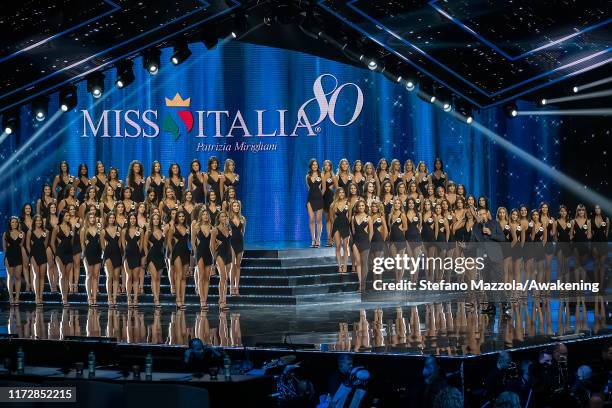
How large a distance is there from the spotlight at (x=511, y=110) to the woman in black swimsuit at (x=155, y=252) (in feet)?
21.3

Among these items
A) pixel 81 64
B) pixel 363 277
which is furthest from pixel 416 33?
pixel 81 64

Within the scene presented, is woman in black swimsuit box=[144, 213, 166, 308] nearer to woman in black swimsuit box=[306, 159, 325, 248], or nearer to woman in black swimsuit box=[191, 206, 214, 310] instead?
woman in black swimsuit box=[191, 206, 214, 310]

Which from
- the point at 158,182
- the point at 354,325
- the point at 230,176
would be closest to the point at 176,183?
the point at 158,182

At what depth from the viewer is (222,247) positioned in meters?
16.3

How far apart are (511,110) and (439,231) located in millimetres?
3086

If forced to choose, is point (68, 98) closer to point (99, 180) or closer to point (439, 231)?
point (99, 180)

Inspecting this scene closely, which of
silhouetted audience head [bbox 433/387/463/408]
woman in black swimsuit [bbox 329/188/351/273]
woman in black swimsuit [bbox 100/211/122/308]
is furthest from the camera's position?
woman in black swimsuit [bbox 329/188/351/273]

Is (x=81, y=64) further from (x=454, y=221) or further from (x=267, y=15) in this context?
(x=454, y=221)

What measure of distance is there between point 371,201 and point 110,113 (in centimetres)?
565

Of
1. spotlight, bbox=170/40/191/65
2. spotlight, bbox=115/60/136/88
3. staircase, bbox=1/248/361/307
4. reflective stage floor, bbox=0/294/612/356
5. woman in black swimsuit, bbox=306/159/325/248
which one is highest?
spotlight, bbox=170/40/191/65

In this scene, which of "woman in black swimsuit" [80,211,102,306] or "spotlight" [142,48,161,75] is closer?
"woman in black swimsuit" [80,211,102,306]

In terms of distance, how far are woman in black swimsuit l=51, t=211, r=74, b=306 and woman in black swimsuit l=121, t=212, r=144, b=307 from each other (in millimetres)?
1135

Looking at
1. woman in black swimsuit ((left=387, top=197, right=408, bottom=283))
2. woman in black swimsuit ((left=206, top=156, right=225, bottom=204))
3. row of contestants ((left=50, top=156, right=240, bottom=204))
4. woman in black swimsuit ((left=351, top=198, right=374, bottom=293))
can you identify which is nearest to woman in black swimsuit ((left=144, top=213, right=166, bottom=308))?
row of contestants ((left=50, top=156, right=240, bottom=204))

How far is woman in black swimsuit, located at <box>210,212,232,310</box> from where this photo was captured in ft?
53.2
